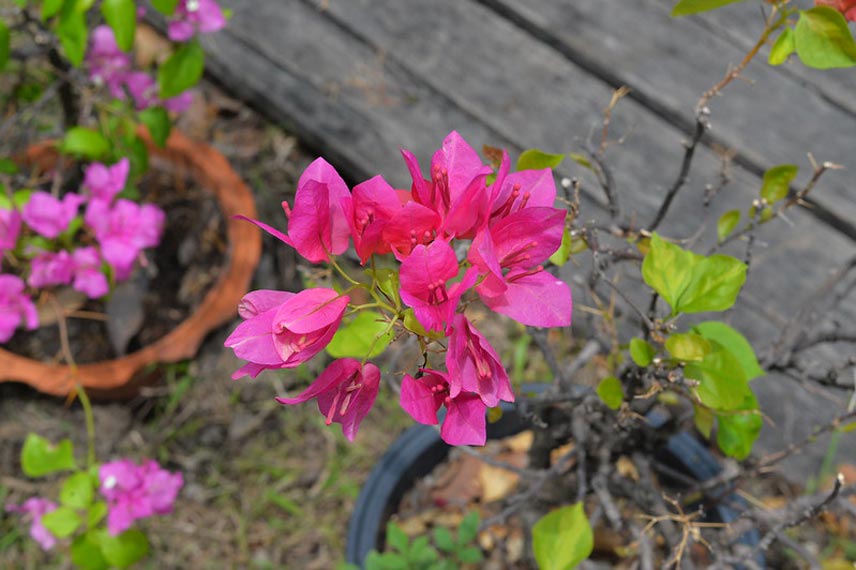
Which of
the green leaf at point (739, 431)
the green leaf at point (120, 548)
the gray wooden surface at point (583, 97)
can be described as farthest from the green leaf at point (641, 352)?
the green leaf at point (120, 548)

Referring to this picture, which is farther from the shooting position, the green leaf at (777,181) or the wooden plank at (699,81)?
the wooden plank at (699,81)

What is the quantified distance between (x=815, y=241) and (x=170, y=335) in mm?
1111

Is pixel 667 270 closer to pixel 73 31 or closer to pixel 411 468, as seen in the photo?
pixel 411 468

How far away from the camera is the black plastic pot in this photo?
1179 millimetres

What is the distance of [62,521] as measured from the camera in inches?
45.7

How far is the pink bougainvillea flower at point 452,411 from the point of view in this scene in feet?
1.85

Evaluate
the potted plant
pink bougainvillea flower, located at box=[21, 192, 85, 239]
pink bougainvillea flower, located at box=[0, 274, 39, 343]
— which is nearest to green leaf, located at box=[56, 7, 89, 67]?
the potted plant

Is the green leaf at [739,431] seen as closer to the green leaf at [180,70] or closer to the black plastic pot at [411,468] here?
the black plastic pot at [411,468]

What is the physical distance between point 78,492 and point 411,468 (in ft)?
1.60

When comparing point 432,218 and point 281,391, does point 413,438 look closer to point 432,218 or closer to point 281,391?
point 281,391

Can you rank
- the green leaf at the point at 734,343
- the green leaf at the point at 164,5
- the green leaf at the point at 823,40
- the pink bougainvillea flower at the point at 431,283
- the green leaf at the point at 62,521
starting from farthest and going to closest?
the green leaf at the point at 62,521
the green leaf at the point at 164,5
the green leaf at the point at 734,343
the green leaf at the point at 823,40
the pink bougainvillea flower at the point at 431,283

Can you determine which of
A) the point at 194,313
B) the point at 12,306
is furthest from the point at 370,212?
the point at 194,313

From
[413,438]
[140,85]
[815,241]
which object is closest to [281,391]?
[413,438]

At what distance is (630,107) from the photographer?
4.66 ft
